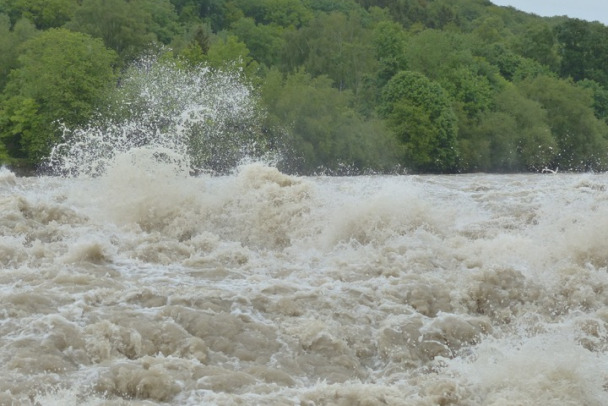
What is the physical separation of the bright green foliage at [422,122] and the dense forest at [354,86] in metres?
0.08

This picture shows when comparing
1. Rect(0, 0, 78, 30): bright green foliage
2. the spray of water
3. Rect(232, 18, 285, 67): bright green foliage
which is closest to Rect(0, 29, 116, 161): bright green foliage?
the spray of water

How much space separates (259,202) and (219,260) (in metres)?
3.44

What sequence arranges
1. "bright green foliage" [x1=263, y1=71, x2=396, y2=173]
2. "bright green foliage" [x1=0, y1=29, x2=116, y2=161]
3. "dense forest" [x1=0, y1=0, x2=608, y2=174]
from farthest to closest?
1. "bright green foliage" [x1=263, y1=71, x2=396, y2=173]
2. "dense forest" [x1=0, y1=0, x2=608, y2=174]
3. "bright green foliage" [x1=0, y1=29, x2=116, y2=161]

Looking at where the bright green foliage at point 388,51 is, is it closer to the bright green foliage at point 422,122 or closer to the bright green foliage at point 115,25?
the bright green foliage at point 422,122

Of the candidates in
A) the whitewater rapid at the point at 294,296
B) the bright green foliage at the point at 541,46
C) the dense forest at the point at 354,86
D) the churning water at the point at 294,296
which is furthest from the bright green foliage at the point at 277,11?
the whitewater rapid at the point at 294,296

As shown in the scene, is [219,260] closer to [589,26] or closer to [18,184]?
[18,184]

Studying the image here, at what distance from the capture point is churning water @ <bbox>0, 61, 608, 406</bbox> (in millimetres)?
8930

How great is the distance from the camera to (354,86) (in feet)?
207

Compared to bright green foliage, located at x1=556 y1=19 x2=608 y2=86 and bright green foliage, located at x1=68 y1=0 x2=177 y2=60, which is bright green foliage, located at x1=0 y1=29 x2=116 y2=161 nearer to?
bright green foliage, located at x1=68 y1=0 x2=177 y2=60

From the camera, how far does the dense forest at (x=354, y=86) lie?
4502 cm

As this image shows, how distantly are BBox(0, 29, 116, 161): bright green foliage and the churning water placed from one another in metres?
26.5

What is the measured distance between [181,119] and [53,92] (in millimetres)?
A: 7451

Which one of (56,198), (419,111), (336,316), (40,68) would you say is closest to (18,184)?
(56,198)

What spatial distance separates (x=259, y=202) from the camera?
54.6 ft
